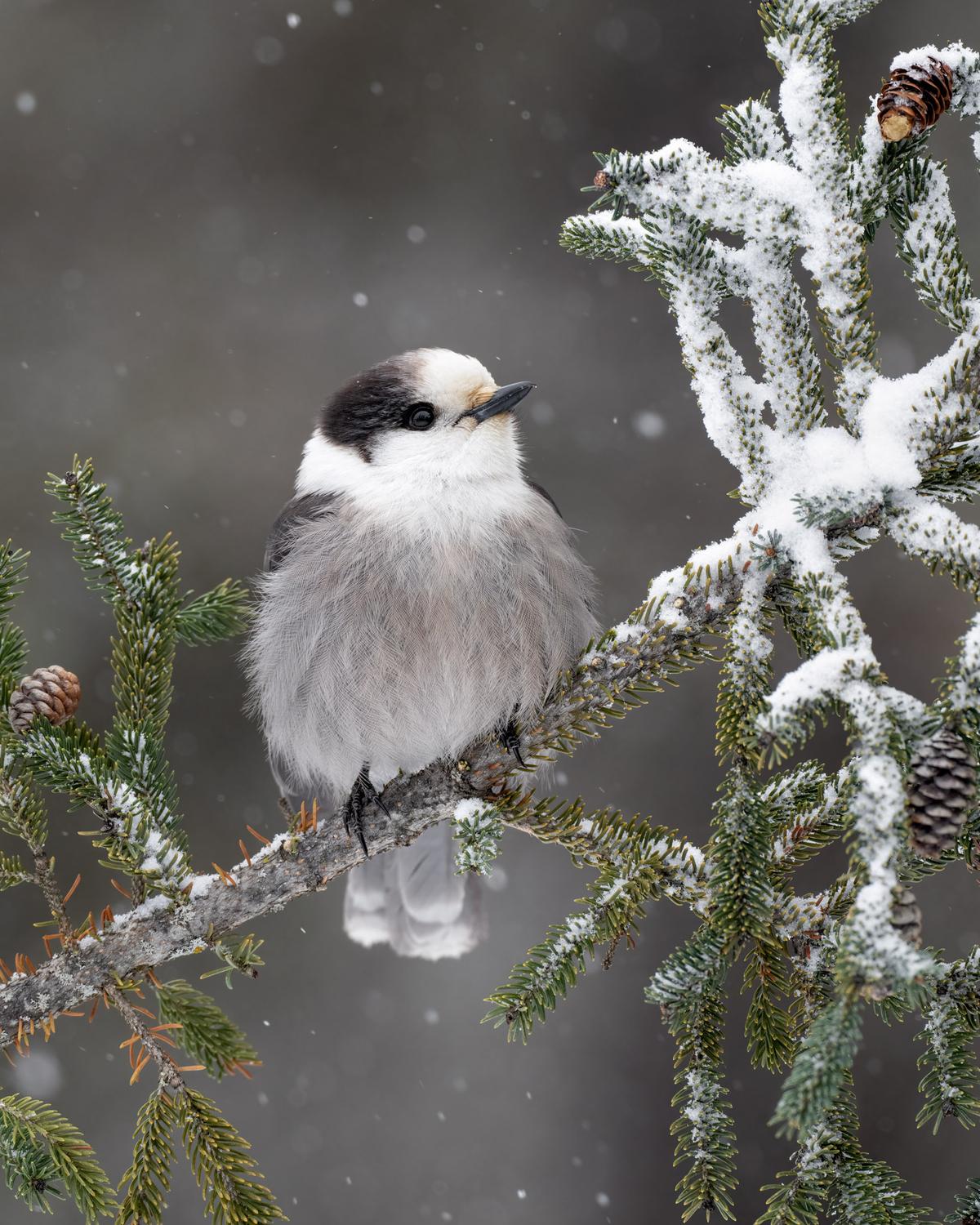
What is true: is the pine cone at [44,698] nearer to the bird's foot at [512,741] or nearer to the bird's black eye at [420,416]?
the bird's foot at [512,741]

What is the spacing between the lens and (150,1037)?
1392 mm

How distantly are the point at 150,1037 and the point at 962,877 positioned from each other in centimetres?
284

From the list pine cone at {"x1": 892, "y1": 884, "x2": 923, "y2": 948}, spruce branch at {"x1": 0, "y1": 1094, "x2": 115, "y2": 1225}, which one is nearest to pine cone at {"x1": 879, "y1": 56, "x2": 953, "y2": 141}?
pine cone at {"x1": 892, "y1": 884, "x2": 923, "y2": 948}

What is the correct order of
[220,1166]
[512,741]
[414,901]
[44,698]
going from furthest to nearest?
[414,901] < [512,741] < [44,698] < [220,1166]

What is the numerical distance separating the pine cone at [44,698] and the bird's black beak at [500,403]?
3.22 ft

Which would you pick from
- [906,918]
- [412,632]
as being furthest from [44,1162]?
[906,918]

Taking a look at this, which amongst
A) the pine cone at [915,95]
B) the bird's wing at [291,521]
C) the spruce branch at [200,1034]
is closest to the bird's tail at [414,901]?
the bird's wing at [291,521]

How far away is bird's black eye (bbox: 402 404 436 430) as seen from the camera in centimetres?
214

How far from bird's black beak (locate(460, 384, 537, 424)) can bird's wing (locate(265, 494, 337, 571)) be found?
0.33 meters

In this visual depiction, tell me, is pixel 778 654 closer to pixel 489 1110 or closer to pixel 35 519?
pixel 489 1110

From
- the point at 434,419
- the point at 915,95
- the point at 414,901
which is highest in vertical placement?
the point at 915,95

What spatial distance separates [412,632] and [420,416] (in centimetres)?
53

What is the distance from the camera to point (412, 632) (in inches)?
72.7

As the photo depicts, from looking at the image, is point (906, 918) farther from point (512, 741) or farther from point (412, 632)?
point (412, 632)
